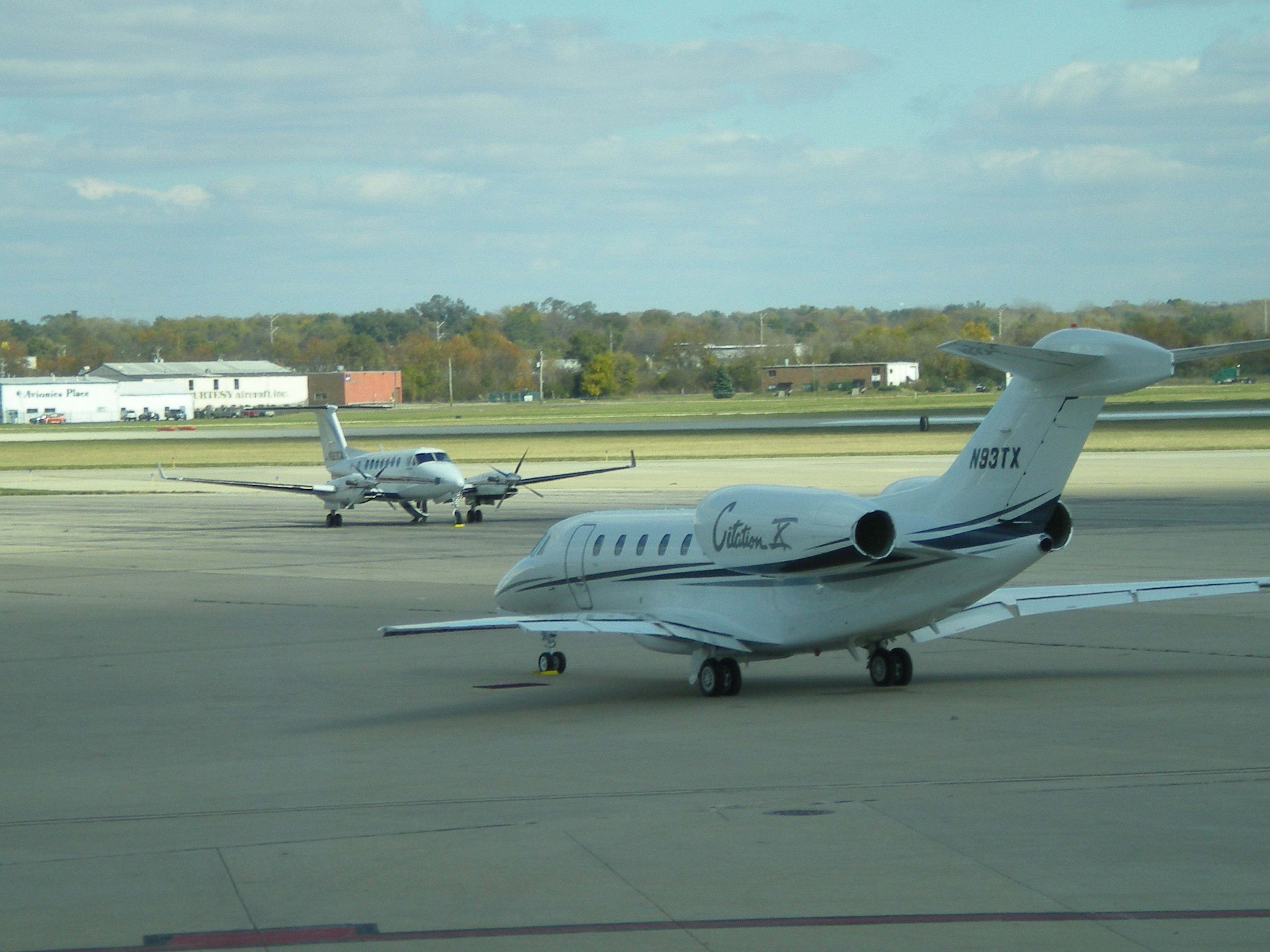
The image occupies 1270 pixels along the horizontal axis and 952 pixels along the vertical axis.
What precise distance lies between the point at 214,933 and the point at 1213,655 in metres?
16.2

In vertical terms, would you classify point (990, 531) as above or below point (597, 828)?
above

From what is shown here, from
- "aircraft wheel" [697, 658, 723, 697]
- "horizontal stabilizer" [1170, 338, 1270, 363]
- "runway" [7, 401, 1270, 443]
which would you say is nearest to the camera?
"horizontal stabilizer" [1170, 338, 1270, 363]

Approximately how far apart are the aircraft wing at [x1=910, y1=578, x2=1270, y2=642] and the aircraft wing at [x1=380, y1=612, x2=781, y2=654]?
2429 millimetres

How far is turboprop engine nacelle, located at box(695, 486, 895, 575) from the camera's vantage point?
18.0 meters

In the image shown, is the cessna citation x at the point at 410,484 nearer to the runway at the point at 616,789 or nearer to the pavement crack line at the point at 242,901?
the runway at the point at 616,789

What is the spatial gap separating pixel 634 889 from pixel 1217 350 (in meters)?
10.1

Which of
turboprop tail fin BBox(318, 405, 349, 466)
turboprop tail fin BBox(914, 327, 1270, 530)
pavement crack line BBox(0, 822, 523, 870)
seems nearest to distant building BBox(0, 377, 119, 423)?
turboprop tail fin BBox(318, 405, 349, 466)

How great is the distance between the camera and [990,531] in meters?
18.2

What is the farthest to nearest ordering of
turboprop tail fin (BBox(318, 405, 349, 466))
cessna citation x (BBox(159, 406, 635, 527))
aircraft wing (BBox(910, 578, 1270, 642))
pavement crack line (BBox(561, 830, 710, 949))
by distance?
turboprop tail fin (BBox(318, 405, 349, 466)) → cessna citation x (BBox(159, 406, 635, 527)) → aircraft wing (BBox(910, 578, 1270, 642)) → pavement crack line (BBox(561, 830, 710, 949))

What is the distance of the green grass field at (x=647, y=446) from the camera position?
284 ft

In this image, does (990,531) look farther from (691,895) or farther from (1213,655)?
(691,895)

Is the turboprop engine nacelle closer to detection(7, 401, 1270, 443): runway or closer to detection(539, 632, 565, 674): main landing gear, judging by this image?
detection(539, 632, 565, 674): main landing gear

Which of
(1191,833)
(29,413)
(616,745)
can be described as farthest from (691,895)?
(29,413)

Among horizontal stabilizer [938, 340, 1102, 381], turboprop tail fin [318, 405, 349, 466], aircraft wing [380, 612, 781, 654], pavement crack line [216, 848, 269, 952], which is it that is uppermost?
horizontal stabilizer [938, 340, 1102, 381]
